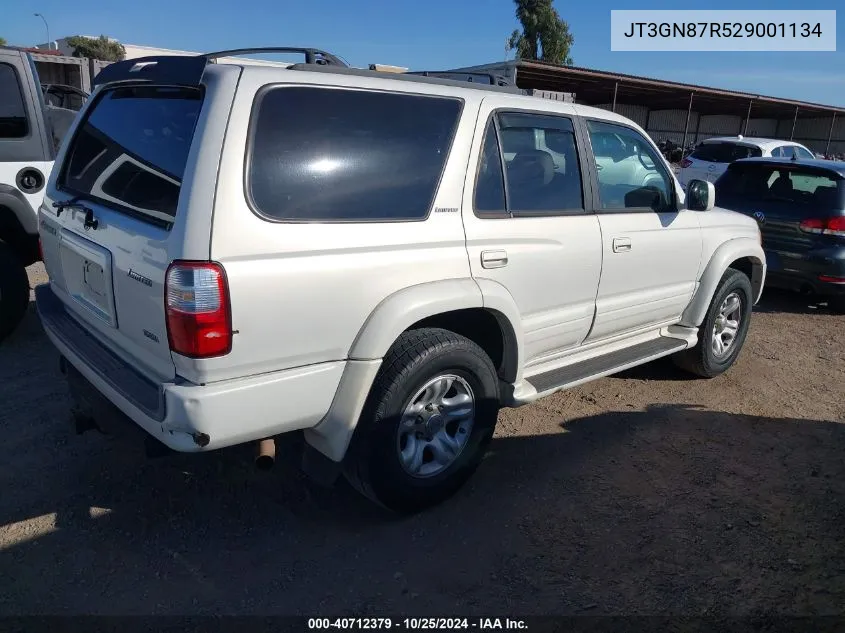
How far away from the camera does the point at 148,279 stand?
7.96ft

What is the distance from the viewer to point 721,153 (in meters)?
13.9

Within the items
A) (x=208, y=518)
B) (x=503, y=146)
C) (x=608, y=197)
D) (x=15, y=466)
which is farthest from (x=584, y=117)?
(x=15, y=466)

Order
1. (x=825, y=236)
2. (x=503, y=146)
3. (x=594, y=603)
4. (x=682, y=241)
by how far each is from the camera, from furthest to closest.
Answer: (x=825, y=236)
(x=682, y=241)
(x=503, y=146)
(x=594, y=603)

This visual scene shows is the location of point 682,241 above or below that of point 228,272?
below

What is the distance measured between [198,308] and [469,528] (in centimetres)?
164

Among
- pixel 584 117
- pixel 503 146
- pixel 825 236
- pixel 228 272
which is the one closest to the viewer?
pixel 228 272

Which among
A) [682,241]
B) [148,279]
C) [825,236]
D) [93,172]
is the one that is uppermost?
[93,172]

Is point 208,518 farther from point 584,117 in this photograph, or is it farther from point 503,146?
point 584,117

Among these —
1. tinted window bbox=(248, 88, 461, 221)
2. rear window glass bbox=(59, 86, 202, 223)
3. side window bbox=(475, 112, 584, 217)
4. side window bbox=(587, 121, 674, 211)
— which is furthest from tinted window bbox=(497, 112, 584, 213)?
rear window glass bbox=(59, 86, 202, 223)

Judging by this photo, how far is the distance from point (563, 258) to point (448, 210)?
83 centimetres

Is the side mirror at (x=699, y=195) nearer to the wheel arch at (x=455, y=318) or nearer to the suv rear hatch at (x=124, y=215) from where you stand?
the wheel arch at (x=455, y=318)

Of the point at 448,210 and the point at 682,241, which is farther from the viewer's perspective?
the point at 682,241

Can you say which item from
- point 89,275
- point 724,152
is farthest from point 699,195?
point 724,152

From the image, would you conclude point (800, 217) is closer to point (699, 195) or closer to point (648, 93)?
point (699, 195)
